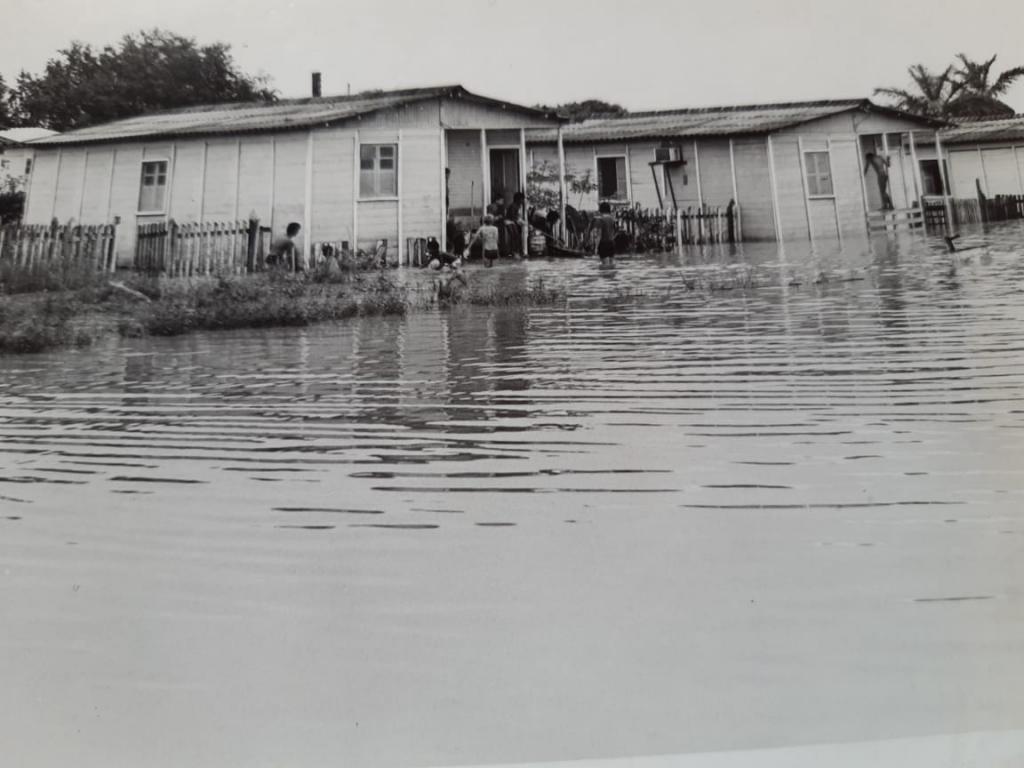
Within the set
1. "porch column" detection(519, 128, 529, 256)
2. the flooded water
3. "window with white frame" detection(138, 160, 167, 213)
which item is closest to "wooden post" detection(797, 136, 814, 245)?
"porch column" detection(519, 128, 529, 256)

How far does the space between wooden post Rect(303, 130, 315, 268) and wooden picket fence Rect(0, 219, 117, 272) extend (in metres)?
0.54

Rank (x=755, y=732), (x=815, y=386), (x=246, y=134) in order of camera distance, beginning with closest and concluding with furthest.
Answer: (x=755, y=732), (x=815, y=386), (x=246, y=134)

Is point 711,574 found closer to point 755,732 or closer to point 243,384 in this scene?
point 755,732

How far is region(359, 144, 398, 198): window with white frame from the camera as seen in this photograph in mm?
3330

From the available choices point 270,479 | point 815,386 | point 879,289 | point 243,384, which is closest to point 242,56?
point 243,384

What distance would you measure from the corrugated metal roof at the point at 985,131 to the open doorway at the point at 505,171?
2.38 m

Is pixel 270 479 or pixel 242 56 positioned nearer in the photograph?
pixel 270 479

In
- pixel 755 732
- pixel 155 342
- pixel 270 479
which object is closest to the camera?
pixel 755 732

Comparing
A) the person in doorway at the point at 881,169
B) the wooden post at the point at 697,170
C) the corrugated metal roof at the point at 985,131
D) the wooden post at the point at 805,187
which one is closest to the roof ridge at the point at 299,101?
the corrugated metal roof at the point at 985,131

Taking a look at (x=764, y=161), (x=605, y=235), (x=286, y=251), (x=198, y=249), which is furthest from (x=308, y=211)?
(x=764, y=161)

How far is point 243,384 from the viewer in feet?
6.14

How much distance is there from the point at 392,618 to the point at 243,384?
99 centimetres

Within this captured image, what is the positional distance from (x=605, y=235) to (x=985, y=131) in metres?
1.97

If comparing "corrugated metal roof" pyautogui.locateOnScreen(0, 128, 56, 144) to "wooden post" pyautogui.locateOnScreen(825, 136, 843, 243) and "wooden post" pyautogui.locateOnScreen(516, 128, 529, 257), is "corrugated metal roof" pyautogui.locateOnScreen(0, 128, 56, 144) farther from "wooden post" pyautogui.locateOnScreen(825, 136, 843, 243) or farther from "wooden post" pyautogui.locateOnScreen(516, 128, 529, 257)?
"wooden post" pyautogui.locateOnScreen(825, 136, 843, 243)
